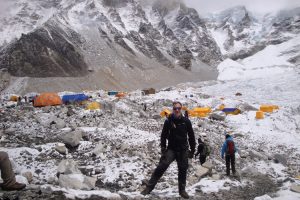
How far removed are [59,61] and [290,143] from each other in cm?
7918

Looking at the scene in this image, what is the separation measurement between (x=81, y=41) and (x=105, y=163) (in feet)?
332

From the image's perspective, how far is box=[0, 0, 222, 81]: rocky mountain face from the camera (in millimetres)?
89562

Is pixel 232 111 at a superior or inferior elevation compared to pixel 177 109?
inferior

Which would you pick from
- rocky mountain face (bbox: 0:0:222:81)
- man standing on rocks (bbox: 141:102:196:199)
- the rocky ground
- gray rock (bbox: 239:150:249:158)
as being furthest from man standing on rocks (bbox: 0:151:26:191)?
rocky mountain face (bbox: 0:0:222:81)

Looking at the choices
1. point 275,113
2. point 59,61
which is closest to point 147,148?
point 275,113

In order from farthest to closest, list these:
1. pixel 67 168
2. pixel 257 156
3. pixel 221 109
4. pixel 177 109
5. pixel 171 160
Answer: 1. pixel 221 109
2. pixel 257 156
3. pixel 67 168
4. pixel 171 160
5. pixel 177 109

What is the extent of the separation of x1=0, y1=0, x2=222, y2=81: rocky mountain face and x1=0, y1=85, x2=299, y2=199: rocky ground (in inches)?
2846

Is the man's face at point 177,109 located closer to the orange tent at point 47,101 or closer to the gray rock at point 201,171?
the gray rock at point 201,171

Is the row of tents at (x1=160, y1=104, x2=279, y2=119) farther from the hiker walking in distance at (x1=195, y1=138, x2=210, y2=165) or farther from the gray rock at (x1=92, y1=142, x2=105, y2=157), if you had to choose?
the gray rock at (x1=92, y1=142, x2=105, y2=157)

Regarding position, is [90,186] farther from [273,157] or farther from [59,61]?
[59,61]

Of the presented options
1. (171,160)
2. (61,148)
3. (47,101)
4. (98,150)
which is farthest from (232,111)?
(171,160)

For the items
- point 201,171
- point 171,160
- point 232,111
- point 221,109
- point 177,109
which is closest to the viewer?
point 177,109

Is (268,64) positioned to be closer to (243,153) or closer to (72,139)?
(243,153)

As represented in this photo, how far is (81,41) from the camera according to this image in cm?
10700
